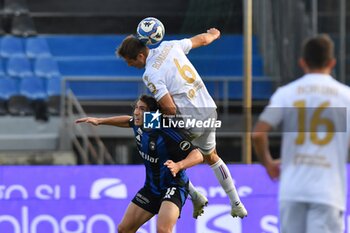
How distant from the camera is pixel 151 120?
7.51 meters

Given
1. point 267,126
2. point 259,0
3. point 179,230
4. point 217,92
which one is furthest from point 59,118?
point 267,126

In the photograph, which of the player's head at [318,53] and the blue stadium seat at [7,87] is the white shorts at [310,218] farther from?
the blue stadium seat at [7,87]

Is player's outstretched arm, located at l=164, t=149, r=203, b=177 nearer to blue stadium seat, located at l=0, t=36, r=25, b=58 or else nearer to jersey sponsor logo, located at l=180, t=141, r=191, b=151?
jersey sponsor logo, located at l=180, t=141, r=191, b=151

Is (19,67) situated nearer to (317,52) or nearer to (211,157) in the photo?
(211,157)

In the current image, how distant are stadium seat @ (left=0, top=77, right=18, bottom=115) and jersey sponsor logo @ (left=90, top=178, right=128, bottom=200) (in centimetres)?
519

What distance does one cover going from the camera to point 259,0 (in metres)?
14.8

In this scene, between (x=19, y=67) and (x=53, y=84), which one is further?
(x=19, y=67)

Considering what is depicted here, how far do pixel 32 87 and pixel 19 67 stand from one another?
0.52 m

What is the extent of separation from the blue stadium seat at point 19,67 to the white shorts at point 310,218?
1036 centimetres

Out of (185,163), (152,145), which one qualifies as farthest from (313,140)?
(152,145)

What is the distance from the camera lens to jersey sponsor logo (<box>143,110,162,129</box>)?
743 cm

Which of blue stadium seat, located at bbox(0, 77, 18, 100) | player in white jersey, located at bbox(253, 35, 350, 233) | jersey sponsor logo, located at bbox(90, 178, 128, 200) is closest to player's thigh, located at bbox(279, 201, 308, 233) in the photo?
player in white jersey, located at bbox(253, 35, 350, 233)

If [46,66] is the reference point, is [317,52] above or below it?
above

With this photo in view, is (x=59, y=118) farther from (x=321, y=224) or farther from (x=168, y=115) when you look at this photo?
(x=321, y=224)
